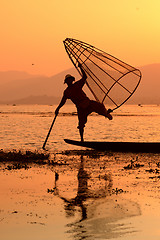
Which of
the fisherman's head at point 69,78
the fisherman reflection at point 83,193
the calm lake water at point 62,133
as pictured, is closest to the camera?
the fisherman reflection at point 83,193

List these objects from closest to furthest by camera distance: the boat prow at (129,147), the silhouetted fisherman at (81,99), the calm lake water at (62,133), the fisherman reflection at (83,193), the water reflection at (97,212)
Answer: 1. the water reflection at (97,212)
2. the fisherman reflection at (83,193)
3. the silhouetted fisherman at (81,99)
4. the boat prow at (129,147)
5. the calm lake water at (62,133)

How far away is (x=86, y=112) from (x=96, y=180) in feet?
21.4

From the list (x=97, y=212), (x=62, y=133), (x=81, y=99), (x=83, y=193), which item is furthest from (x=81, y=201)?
(x=62, y=133)

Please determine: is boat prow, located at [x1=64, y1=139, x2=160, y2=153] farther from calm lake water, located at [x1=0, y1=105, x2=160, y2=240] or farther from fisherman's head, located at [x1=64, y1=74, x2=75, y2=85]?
fisherman's head, located at [x1=64, y1=74, x2=75, y2=85]

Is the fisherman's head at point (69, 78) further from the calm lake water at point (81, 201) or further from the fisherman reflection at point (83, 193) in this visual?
the fisherman reflection at point (83, 193)

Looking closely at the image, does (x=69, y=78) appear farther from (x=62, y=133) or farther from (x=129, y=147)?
(x=62, y=133)

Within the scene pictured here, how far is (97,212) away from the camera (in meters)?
9.73

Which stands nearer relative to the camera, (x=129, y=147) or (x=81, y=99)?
(x=81, y=99)

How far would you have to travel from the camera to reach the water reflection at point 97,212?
324 inches

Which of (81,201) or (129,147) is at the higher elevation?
(129,147)

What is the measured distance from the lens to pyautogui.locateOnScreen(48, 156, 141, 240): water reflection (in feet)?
27.0

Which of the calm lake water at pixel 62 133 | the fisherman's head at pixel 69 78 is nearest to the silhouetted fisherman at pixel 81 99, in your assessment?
the fisherman's head at pixel 69 78

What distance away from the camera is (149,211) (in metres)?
9.87

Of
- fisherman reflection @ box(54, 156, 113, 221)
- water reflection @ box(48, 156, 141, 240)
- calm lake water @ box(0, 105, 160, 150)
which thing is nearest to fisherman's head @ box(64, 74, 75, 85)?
fisherman reflection @ box(54, 156, 113, 221)
